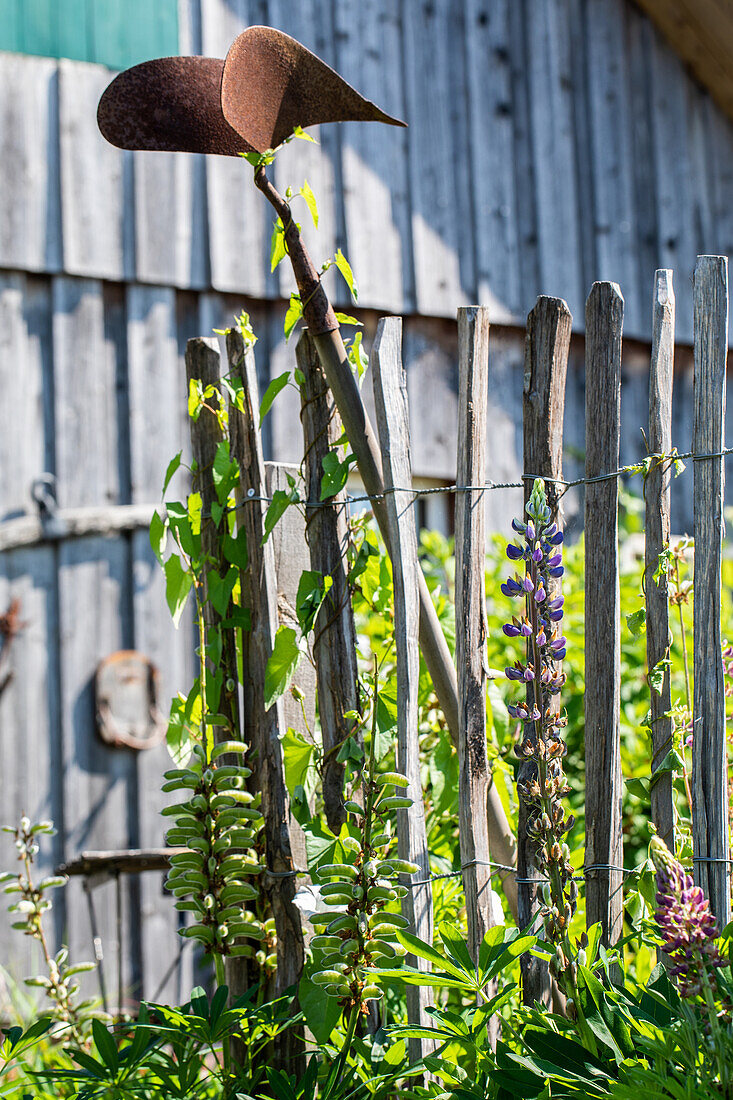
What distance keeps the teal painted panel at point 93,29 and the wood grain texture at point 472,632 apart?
2714mm

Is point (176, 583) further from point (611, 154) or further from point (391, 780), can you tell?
point (611, 154)

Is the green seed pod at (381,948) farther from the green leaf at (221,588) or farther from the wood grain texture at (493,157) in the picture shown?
the wood grain texture at (493,157)

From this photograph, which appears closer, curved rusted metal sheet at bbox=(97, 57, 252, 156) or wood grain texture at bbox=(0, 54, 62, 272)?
curved rusted metal sheet at bbox=(97, 57, 252, 156)

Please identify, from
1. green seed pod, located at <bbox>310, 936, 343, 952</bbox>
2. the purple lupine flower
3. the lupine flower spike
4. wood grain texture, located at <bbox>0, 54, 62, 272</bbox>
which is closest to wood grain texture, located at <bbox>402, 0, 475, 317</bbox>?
wood grain texture, located at <bbox>0, 54, 62, 272</bbox>

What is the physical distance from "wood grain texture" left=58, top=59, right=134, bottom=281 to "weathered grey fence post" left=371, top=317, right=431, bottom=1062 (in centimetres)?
228

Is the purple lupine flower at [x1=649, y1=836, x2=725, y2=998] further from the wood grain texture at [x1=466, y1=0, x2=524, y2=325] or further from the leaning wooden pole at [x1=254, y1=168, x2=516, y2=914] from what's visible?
the wood grain texture at [x1=466, y1=0, x2=524, y2=325]

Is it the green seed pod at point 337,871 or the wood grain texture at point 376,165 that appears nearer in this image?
the green seed pod at point 337,871

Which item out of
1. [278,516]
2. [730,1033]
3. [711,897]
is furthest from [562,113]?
[730,1033]

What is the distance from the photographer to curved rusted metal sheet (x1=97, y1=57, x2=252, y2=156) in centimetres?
183

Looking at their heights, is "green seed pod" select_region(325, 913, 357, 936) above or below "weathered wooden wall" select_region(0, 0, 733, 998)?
below

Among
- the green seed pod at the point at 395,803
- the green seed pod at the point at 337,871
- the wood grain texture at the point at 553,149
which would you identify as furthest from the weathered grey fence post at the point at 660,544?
the wood grain texture at the point at 553,149

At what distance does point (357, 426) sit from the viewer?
5.90 ft

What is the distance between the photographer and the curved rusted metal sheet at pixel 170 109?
1833mm

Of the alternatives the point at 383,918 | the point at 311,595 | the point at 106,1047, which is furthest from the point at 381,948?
the point at 311,595
